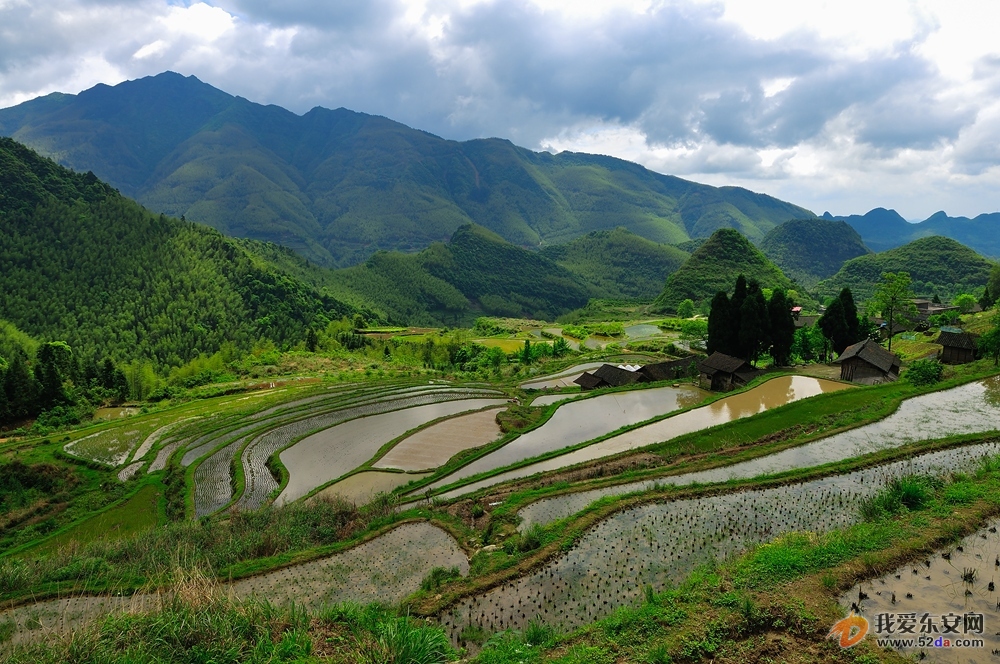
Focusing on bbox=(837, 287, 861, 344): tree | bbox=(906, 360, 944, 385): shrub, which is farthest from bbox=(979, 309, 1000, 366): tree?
bbox=(837, 287, 861, 344): tree

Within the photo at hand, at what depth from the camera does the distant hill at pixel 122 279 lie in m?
68.6

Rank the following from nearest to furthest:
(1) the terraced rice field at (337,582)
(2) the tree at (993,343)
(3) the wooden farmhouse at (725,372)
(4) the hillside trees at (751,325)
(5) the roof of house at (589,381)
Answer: (1) the terraced rice field at (337,582) < (2) the tree at (993,343) < (3) the wooden farmhouse at (725,372) < (4) the hillside trees at (751,325) < (5) the roof of house at (589,381)

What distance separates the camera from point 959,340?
3359 cm

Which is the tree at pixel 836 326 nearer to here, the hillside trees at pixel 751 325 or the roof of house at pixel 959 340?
the hillside trees at pixel 751 325

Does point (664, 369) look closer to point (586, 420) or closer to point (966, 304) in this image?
point (586, 420)

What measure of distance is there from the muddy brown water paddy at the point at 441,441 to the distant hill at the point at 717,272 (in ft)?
315

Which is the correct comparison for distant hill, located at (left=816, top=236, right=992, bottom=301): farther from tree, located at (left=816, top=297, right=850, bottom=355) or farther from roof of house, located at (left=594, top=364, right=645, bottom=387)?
roof of house, located at (left=594, top=364, right=645, bottom=387)

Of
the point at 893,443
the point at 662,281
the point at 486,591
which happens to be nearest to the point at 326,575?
the point at 486,591

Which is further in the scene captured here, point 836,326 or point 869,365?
point 836,326

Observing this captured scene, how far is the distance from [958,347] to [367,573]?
40.1 m

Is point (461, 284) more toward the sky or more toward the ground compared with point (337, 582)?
more toward the sky

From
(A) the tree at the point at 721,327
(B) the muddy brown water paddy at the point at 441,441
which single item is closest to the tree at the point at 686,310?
(A) the tree at the point at 721,327

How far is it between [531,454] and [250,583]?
14.2 meters

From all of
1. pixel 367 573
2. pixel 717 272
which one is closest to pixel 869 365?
pixel 367 573
